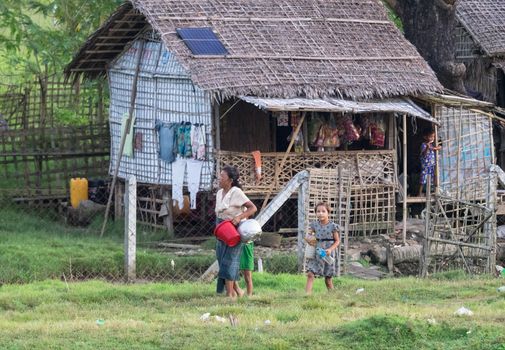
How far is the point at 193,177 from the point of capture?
2017 centimetres

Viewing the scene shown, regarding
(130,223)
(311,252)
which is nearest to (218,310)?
(311,252)

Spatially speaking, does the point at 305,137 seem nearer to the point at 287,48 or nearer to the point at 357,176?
the point at 357,176

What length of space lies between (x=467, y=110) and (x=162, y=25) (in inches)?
232

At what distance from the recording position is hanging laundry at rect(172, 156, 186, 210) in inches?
802

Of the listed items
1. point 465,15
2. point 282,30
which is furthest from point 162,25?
point 465,15

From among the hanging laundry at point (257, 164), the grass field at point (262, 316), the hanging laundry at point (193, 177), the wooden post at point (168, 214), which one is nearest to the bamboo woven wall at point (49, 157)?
the wooden post at point (168, 214)

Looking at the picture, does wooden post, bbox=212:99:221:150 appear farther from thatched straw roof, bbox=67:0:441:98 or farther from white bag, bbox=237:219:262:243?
white bag, bbox=237:219:262:243

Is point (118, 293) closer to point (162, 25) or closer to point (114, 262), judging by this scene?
point (114, 262)

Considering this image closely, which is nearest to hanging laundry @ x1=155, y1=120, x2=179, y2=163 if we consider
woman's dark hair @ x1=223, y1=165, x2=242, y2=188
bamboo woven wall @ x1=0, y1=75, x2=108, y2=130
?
bamboo woven wall @ x1=0, y1=75, x2=108, y2=130

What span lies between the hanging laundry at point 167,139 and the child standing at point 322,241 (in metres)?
6.95

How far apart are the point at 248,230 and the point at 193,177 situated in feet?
23.2

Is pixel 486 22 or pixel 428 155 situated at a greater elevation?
pixel 486 22

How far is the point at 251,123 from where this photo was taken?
20.7 m

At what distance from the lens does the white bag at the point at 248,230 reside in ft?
43.3
